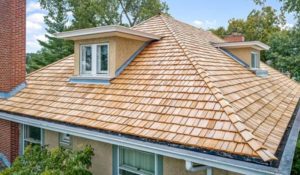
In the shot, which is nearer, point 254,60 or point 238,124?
point 238,124

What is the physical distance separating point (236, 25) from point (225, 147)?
33310 mm

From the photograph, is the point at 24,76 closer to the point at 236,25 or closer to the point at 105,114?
the point at 105,114

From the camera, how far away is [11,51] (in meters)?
10.3

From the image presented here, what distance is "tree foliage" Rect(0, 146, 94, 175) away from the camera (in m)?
6.00

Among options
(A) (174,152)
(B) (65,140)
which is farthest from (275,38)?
(A) (174,152)

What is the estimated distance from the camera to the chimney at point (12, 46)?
33.6ft

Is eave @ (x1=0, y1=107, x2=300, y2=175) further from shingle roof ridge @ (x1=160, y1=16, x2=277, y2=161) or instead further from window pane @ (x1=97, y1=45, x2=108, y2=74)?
window pane @ (x1=97, y1=45, x2=108, y2=74)

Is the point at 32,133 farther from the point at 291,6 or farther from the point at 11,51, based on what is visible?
the point at 291,6

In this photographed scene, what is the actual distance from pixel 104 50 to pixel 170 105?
388 centimetres

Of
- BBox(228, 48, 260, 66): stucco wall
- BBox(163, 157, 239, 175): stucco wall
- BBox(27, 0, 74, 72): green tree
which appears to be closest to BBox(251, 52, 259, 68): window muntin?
BBox(228, 48, 260, 66): stucco wall

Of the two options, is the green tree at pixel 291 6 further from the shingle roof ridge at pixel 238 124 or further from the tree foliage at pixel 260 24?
the tree foliage at pixel 260 24

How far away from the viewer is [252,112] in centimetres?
588

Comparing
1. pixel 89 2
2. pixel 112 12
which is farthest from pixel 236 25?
pixel 89 2

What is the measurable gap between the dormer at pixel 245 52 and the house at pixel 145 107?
0.05 m
